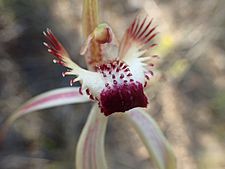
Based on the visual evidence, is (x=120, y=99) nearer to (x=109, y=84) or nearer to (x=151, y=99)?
(x=109, y=84)

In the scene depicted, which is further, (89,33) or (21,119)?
(21,119)

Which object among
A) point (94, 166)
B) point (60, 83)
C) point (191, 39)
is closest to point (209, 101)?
point (191, 39)

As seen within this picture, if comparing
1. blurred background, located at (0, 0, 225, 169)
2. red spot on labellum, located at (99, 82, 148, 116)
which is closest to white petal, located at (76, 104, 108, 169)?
red spot on labellum, located at (99, 82, 148, 116)

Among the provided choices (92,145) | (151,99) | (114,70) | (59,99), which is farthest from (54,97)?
(151,99)

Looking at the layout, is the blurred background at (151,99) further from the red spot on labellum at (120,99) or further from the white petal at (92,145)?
the red spot on labellum at (120,99)

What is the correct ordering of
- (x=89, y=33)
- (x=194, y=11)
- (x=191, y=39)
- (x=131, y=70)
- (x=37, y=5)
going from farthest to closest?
(x=194, y=11) < (x=191, y=39) < (x=37, y=5) < (x=89, y=33) < (x=131, y=70)

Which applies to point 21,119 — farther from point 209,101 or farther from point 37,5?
point 209,101

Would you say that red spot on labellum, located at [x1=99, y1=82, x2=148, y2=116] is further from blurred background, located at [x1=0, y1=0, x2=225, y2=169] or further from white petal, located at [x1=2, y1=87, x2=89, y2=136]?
blurred background, located at [x1=0, y1=0, x2=225, y2=169]
